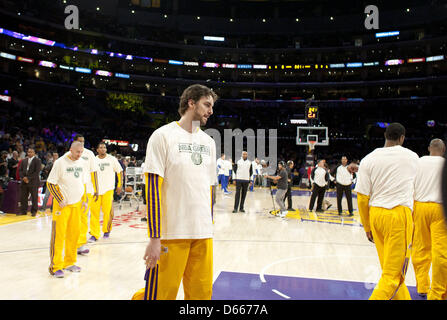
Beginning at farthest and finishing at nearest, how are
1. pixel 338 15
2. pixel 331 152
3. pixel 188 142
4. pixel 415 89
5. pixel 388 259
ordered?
pixel 338 15
pixel 415 89
pixel 331 152
pixel 388 259
pixel 188 142

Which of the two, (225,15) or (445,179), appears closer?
(445,179)

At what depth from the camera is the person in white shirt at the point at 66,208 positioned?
4.62 m

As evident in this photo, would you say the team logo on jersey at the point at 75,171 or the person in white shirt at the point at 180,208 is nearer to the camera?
the person in white shirt at the point at 180,208

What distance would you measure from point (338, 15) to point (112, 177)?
133 ft

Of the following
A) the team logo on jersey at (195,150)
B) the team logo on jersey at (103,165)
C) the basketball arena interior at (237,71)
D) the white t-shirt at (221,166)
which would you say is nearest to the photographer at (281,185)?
the team logo on jersey at (103,165)

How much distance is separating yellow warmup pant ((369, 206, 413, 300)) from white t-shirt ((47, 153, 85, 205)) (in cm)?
401

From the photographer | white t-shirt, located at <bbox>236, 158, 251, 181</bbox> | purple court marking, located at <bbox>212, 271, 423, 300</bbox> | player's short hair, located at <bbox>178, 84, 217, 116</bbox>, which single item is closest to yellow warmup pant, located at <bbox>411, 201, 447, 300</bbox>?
purple court marking, located at <bbox>212, 271, 423, 300</bbox>

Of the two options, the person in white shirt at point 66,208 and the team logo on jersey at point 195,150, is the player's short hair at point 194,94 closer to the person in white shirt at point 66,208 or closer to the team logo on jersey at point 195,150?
the team logo on jersey at point 195,150

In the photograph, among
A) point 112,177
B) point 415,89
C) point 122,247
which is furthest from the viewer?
point 415,89

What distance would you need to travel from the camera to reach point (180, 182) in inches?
93.6

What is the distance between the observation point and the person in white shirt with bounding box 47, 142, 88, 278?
4617 mm
